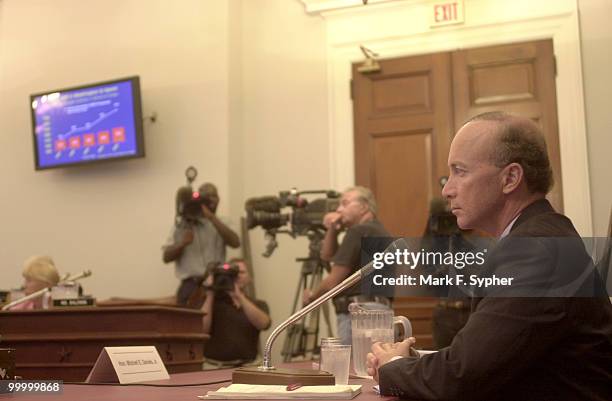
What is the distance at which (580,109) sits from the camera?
3766mm

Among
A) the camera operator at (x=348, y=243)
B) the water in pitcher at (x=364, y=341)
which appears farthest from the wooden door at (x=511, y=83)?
the water in pitcher at (x=364, y=341)

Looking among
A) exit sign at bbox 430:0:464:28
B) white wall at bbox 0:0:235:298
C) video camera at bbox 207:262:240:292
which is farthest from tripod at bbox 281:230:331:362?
exit sign at bbox 430:0:464:28

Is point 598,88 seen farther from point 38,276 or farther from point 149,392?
point 149,392

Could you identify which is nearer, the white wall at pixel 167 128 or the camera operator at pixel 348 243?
the camera operator at pixel 348 243

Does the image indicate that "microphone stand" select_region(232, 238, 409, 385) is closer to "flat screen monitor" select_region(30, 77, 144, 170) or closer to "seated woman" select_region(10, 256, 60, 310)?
"seated woman" select_region(10, 256, 60, 310)

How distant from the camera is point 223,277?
3.67 meters

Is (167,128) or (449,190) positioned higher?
(167,128)

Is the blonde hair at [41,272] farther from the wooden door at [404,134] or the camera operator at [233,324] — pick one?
the wooden door at [404,134]

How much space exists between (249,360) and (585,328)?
2.60 metres

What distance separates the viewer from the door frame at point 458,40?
12.3 ft

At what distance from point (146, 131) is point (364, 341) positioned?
340 cm

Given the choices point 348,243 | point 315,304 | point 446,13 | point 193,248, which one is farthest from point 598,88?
point 315,304

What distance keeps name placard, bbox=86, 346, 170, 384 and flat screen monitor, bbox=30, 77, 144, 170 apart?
10.0 ft

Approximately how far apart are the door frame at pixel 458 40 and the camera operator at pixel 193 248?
713mm
